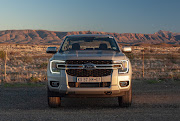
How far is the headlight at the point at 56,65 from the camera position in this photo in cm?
699

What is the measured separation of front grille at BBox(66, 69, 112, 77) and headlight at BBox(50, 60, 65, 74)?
0.22m

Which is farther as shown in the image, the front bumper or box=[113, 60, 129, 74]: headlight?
box=[113, 60, 129, 74]: headlight

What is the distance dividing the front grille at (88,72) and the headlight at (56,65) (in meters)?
0.22

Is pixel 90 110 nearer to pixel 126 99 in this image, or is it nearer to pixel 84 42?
pixel 126 99

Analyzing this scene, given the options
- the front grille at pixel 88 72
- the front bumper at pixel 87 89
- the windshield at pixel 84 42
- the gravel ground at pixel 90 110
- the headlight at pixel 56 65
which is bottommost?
the gravel ground at pixel 90 110

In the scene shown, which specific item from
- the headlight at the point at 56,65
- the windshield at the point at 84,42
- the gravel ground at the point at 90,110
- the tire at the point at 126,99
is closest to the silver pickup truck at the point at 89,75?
the headlight at the point at 56,65

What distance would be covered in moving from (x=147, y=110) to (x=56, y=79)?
2388 mm

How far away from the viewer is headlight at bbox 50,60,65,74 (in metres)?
6.99

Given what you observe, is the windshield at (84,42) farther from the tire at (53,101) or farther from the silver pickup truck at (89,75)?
the tire at (53,101)

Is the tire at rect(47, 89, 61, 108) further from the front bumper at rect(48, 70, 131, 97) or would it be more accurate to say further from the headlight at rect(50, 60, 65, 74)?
the headlight at rect(50, 60, 65, 74)

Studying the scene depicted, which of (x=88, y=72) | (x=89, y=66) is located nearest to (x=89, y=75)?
(x=88, y=72)

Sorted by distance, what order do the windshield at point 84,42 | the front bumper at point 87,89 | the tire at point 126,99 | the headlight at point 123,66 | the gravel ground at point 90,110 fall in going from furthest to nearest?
the windshield at point 84,42 → the tire at point 126,99 → the headlight at point 123,66 → the front bumper at point 87,89 → the gravel ground at point 90,110

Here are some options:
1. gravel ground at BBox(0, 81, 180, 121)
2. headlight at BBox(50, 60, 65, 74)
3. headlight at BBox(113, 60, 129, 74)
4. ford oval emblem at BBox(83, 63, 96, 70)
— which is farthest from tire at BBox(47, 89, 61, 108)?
headlight at BBox(113, 60, 129, 74)

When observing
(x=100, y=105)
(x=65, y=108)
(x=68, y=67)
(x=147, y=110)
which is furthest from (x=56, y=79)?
(x=147, y=110)
